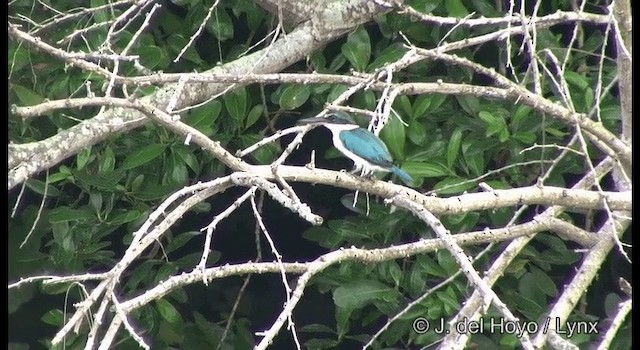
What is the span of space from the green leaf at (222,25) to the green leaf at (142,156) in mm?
481

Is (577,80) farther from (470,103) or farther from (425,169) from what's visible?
(425,169)

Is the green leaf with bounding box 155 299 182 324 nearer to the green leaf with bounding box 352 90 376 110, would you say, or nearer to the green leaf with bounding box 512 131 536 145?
the green leaf with bounding box 352 90 376 110

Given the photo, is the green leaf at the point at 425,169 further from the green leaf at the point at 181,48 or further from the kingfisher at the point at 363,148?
the green leaf at the point at 181,48

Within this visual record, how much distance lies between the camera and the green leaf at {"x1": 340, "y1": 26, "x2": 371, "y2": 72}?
313cm

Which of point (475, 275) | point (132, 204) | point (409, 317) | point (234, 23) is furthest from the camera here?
point (234, 23)

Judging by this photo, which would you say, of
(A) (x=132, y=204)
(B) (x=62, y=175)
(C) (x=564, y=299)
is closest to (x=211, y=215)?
(A) (x=132, y=204)

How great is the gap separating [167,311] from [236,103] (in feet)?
2.48

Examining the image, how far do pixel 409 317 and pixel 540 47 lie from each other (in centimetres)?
98

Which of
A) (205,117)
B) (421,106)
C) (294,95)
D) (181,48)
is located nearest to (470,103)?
(421,106)

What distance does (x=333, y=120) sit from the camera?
10.1 feet

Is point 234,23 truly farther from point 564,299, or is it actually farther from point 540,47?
point 564,299

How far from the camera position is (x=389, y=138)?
120 inches

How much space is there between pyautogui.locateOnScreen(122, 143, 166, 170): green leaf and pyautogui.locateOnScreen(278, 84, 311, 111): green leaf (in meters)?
0.42

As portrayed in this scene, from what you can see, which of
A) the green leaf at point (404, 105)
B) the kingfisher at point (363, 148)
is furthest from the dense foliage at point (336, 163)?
the kingfisher at point (363, 148)
